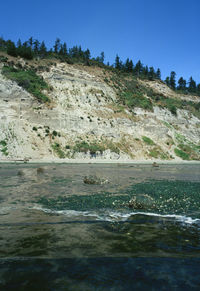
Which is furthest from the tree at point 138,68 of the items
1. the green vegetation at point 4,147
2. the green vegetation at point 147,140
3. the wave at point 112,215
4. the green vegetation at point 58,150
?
the wave at point 112,215

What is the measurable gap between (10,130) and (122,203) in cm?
4433

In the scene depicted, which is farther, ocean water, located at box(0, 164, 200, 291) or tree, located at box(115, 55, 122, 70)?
tree, located at box(115, 55, 122, 70)

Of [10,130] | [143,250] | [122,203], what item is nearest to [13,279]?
[143,250]

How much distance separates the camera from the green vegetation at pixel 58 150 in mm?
51938

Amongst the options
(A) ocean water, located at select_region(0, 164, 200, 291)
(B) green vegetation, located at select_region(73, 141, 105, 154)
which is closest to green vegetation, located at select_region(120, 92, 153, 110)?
(B) green vegetation, located at select_region(73, 141, 105, 154)

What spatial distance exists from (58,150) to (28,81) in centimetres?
2433

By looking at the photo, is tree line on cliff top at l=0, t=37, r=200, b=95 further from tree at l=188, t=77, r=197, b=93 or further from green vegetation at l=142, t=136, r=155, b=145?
green vegetation at l=142, t=136, r=155, b=145

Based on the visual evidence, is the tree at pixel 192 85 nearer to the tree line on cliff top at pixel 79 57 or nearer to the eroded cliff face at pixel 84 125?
the tree line on cliff top at pixel 79 57

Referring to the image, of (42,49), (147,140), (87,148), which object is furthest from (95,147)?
(42,49)

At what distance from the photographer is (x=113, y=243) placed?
691 centimetres

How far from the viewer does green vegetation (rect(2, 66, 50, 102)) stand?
61.9 m

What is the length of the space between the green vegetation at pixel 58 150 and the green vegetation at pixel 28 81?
643 inches

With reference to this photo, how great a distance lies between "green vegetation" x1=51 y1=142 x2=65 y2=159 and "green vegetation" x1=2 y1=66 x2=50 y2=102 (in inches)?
643

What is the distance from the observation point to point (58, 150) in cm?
5291
